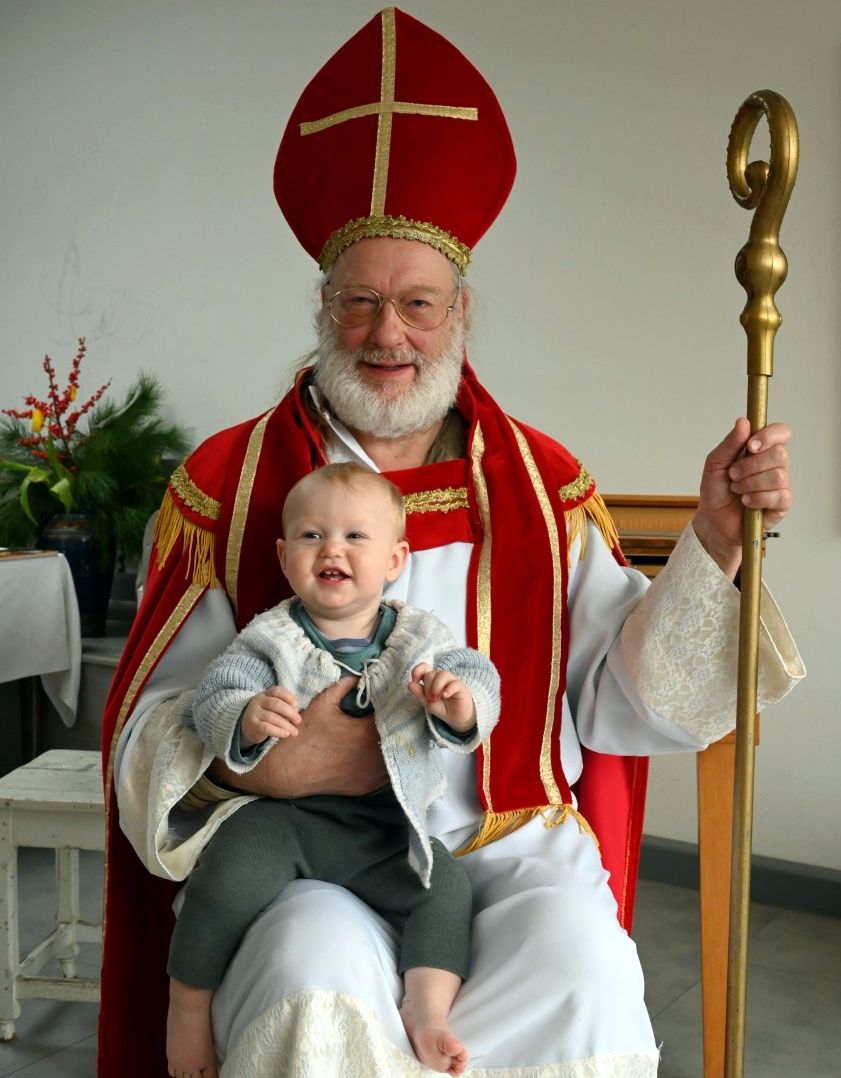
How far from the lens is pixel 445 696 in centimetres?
178

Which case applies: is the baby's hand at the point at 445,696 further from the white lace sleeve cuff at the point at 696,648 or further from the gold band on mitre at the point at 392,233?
the gold band on mitre at the point at 392,233

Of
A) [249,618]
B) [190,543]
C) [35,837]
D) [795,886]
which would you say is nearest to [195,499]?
[190,543]

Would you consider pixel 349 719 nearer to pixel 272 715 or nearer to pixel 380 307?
pixel 272 715

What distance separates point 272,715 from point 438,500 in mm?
687

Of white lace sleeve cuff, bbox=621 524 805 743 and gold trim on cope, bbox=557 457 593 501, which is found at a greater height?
gold trim on cope, bbox=557 457 593 501

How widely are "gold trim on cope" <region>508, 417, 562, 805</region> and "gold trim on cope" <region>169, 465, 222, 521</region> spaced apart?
58 cm

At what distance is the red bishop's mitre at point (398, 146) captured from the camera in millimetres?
2363

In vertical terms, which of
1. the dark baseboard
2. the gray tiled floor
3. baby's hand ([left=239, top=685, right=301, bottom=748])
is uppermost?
baby's hand ([left=239, top=685, right=301, bottom=748])

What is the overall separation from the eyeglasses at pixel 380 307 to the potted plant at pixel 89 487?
3.03 m

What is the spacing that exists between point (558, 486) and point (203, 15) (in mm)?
3926

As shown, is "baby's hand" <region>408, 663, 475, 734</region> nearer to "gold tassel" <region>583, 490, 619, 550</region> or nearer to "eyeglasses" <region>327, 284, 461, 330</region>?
"gold tassel" <region>583, 490, 619, 550</region>

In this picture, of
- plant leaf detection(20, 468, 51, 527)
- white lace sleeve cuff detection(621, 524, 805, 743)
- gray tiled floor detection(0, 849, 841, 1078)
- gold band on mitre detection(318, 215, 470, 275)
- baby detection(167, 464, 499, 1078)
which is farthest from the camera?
plant leaf detection(20, 468, 51, 527)

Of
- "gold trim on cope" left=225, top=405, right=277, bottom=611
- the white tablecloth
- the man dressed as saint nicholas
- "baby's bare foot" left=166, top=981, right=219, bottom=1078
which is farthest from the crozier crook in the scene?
the white tablecloth

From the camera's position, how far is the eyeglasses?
2.33 metres
